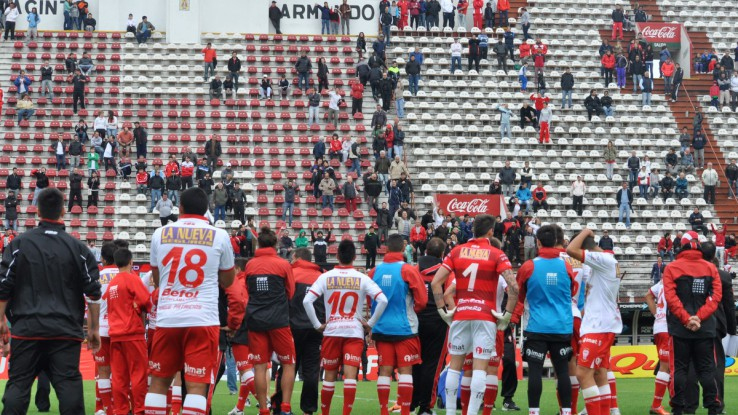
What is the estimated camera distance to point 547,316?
1205 centimetres

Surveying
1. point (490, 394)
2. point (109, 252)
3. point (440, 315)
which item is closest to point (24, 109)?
point (109, 252)

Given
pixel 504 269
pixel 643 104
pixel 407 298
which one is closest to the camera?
pixel 504 269

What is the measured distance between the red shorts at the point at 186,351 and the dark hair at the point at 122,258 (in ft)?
8.91

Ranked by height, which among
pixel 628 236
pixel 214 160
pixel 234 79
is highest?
pixel 234 79

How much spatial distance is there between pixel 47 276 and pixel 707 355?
7.77 meters

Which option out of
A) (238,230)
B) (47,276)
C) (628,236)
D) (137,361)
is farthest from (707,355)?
(628,236)

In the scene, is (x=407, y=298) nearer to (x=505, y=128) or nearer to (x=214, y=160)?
(x=214, y=160)

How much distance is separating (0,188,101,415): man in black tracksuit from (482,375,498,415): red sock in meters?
4.68

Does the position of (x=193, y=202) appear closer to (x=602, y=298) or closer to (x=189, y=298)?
(x=189, y=298)

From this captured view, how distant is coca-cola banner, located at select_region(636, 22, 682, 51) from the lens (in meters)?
46.8

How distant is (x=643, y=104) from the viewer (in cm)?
4322

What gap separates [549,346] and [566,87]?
30.9 m

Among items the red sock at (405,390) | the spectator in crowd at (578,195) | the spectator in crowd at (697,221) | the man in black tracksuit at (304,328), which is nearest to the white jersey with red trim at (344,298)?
the red sock at (405,390)

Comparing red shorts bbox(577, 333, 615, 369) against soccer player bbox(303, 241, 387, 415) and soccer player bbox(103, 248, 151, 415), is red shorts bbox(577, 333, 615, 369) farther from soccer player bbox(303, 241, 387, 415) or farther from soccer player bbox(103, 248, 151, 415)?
soccer player bbox(103, 248, 151, 415)
